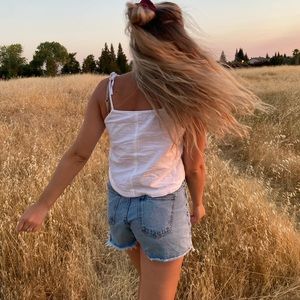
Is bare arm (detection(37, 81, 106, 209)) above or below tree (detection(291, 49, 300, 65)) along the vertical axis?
above

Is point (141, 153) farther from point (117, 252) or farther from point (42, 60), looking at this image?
point (42, 60)

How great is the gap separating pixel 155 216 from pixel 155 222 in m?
0.02

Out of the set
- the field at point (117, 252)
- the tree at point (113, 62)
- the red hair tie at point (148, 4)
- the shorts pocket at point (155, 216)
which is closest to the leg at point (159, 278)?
the shorts pocket at point (155, 216)

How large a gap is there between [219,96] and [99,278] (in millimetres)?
1773

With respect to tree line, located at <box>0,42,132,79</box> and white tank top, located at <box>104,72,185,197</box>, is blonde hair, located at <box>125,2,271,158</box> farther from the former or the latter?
tree line, located at <box>0,42,132,79</box>

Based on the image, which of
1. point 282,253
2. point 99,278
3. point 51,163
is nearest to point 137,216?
point 99,278

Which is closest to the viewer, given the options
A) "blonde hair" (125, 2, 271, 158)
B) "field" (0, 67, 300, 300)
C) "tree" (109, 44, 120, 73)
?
"blonde hair" (125, 2, 271, 158)

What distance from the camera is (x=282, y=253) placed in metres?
3.08

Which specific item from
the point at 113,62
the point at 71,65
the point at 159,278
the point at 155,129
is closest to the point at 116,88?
the point at 155,129

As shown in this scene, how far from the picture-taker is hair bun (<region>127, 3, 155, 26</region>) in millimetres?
1676

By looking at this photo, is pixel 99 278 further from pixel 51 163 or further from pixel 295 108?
pixel 295 108

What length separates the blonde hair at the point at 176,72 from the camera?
5.49ft

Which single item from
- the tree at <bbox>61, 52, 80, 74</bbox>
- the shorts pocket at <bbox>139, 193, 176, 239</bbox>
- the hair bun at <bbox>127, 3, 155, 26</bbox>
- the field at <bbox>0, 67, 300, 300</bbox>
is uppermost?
the hair bun at <bbox>127, 3, 155, 26</bbox>

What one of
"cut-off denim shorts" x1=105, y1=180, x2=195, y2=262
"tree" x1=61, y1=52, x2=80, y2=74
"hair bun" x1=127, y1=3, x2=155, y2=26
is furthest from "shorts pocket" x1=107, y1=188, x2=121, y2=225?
"tree" x1=61, y1=52, x2=80, y2=74
